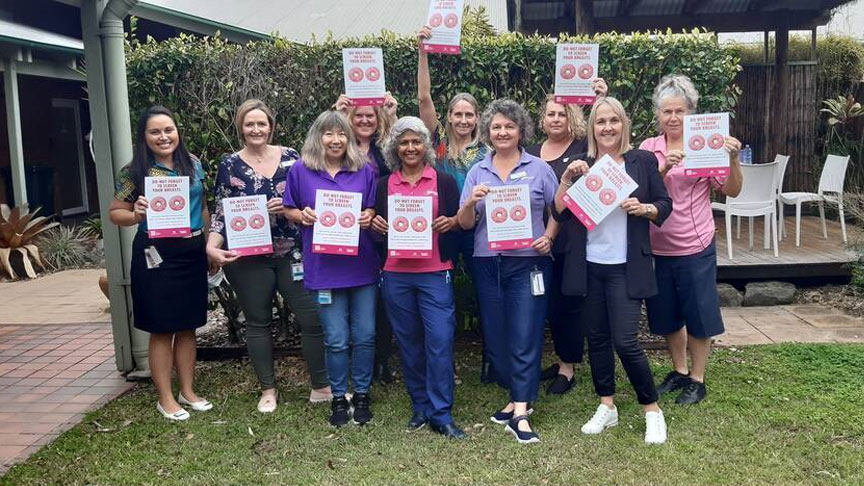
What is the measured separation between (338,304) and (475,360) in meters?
1.54

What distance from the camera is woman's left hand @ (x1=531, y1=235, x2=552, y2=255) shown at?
3590 millimetres

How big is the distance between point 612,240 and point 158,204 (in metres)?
2.36

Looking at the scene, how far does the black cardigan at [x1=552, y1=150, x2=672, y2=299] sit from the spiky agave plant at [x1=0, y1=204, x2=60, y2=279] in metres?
7.84

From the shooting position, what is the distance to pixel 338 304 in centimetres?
387

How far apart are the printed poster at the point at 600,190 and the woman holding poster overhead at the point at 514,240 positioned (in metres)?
0.25

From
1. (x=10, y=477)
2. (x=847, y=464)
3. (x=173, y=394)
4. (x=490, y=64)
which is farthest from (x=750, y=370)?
(x=10, y=477)

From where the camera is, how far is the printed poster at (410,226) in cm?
357

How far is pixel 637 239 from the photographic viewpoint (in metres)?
3.52

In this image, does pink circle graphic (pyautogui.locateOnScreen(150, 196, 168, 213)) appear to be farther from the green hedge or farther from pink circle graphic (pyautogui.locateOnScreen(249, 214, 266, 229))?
the green hedge

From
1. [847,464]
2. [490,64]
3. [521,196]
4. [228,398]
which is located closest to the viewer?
[847,464]

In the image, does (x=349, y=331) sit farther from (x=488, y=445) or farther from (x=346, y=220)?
(x=488, y=445)

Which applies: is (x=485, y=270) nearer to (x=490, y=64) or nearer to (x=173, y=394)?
(x=490, y=64)

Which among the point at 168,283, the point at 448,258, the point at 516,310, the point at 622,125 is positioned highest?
the point at 622,125

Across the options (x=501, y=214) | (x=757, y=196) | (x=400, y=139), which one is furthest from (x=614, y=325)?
(x=757, y=196)
